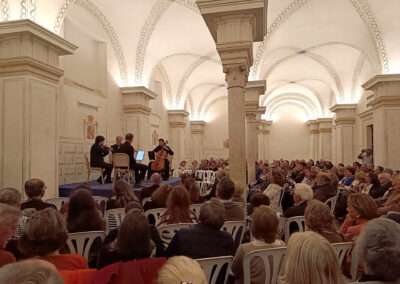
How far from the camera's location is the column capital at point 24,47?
633 centimetres

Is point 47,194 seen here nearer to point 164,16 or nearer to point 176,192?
point 176,192

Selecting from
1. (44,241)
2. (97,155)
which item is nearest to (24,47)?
(97,155)

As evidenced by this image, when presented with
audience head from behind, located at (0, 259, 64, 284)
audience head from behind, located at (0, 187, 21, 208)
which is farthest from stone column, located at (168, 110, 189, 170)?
audience head from behind, located at (0, 259, 64, 284)

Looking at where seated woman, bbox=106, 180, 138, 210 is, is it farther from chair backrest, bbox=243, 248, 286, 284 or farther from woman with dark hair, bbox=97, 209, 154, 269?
chair backrest, bbox=243, 248, 286, 284

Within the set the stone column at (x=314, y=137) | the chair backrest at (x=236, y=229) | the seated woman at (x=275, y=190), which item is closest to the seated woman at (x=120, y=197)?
the chair backrest at (x=236, y=229)

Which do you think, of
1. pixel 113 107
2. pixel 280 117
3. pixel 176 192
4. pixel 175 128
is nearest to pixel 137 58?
pixel 113 107

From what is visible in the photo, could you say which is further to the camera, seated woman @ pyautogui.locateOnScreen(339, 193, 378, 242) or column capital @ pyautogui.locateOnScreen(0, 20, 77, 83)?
column capital @ pyautogui.locateOnScreen(0, 20, 77, 83)

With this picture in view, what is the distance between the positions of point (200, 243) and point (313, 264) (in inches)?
45.2

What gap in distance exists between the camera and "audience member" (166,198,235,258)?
2422 mm

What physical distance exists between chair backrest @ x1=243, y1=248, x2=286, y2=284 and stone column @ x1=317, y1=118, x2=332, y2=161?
21038 millimetres

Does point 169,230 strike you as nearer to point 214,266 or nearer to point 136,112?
point 214,266

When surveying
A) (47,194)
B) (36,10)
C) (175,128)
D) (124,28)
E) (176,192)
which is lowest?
(47,194)

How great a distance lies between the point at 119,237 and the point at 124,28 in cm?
1042

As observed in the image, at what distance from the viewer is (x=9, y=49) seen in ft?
21.5
